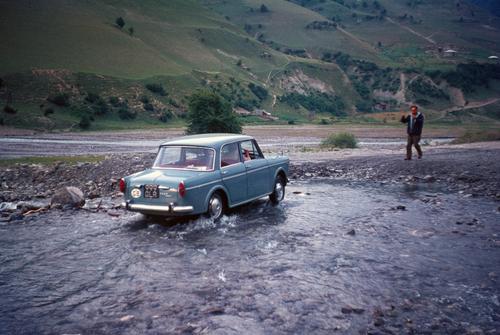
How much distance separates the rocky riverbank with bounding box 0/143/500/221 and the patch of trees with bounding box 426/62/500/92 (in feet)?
291

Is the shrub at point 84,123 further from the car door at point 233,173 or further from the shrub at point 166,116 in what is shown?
the car door at point 233,173

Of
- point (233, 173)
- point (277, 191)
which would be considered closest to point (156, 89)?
point (277, 191)

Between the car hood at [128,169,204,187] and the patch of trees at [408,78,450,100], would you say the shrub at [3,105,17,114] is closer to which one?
the car hood at [128,169,204,187]

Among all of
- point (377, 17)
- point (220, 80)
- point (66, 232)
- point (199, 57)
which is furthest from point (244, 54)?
point (66, 232)

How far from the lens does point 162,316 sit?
5773mm

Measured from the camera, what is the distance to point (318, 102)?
97562 millimetres

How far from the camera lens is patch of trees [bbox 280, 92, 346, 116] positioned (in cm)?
9300

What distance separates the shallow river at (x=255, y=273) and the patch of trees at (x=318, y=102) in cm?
8179

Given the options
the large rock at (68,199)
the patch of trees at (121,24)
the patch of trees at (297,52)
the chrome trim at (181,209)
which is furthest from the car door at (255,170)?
the patch of trees at (297,52)

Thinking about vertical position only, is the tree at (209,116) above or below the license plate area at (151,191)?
above

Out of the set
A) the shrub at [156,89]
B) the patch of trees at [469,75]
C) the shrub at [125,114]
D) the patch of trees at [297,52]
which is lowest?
the shrub at [125,114]

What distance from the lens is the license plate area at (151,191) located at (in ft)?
30.5

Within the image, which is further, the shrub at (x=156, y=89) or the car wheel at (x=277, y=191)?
the shrub at (x=156, y=89)

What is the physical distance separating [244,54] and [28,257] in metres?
106
